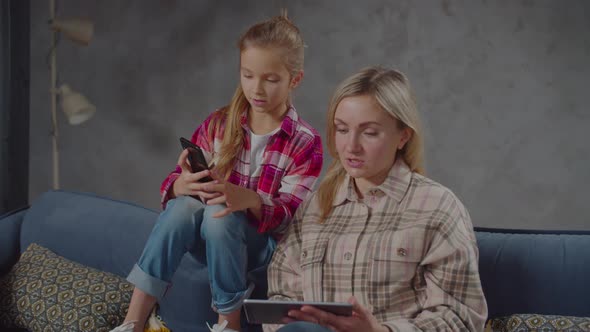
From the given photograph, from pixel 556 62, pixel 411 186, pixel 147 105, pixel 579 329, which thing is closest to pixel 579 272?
pixel 579 329

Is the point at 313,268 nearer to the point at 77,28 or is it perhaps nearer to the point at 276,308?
the point at 276,308

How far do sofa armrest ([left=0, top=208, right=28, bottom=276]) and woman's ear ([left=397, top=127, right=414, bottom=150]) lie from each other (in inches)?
60.9

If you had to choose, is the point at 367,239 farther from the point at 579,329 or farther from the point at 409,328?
the point at 579,329

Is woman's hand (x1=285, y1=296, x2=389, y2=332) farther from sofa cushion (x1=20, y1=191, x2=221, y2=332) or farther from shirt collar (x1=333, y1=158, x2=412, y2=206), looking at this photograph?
sofa cushion (x1=20, y1=191, x2=221, y2=332)

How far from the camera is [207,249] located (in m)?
2.18

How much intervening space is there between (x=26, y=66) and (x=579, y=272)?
2604 millimetres

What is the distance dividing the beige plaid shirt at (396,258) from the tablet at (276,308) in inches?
6.4

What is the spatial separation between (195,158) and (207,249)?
0.25 meters

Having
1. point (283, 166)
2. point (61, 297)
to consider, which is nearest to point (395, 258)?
point (283, 166)

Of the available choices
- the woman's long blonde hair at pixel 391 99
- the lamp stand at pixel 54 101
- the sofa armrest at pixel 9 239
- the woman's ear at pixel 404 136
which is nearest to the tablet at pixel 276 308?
the woman's long blonde hair at pixel 391 99

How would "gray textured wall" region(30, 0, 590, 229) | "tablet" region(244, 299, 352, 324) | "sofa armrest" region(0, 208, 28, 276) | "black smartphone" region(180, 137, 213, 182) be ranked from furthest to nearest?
1. "gray textured wall" region(30, 0, 590, 229)
2. "sofa armrest" region(0, 208, 28, 276)
3. "black smartphone" region(180, 137, 213, 182)
4. "tablet" region(244, 299, 352, 324)

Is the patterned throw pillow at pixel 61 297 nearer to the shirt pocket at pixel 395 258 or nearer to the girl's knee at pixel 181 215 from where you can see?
the girl's knee at pixel 181 215

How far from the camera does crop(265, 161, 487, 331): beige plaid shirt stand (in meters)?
1.82

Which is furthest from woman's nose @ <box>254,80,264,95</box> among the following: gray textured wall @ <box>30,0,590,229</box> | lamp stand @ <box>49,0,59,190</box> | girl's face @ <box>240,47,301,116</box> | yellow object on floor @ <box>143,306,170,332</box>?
lamp stand @ <box>49,0,59,190</box>
